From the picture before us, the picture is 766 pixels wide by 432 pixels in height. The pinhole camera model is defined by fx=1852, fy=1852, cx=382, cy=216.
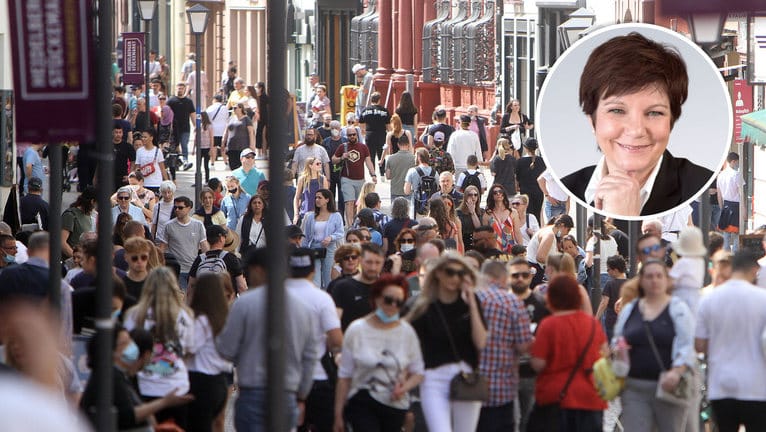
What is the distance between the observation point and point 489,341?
33.6 ft

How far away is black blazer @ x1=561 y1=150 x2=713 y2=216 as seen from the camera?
44.8 feet

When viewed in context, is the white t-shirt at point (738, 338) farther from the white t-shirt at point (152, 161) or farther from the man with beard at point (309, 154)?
the man with beard at point (309, 154)

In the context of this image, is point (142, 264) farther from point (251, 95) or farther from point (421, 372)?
point (251, 95)

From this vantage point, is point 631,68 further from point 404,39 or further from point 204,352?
point 404,39

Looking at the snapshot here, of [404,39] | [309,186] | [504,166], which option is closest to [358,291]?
[309,186]

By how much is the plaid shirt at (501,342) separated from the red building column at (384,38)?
41.9 metres

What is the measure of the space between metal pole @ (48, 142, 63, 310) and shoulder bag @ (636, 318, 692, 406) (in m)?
3.15

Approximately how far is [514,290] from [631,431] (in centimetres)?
168

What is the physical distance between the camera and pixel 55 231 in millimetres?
9367

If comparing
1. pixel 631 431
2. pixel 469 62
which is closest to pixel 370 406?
Result: pixel 631 431


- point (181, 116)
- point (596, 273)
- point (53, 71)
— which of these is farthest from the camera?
point (181, 116)

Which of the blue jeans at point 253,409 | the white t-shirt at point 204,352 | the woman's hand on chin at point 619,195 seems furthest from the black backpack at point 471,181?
the blue jeans at point 253,409

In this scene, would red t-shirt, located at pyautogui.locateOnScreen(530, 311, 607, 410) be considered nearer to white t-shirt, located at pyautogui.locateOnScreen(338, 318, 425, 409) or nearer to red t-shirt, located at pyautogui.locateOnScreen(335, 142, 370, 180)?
white t-shirt, located at pyautogui.locateOnScreen(338, 318, 425, 409)

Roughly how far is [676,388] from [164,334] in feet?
9.28
